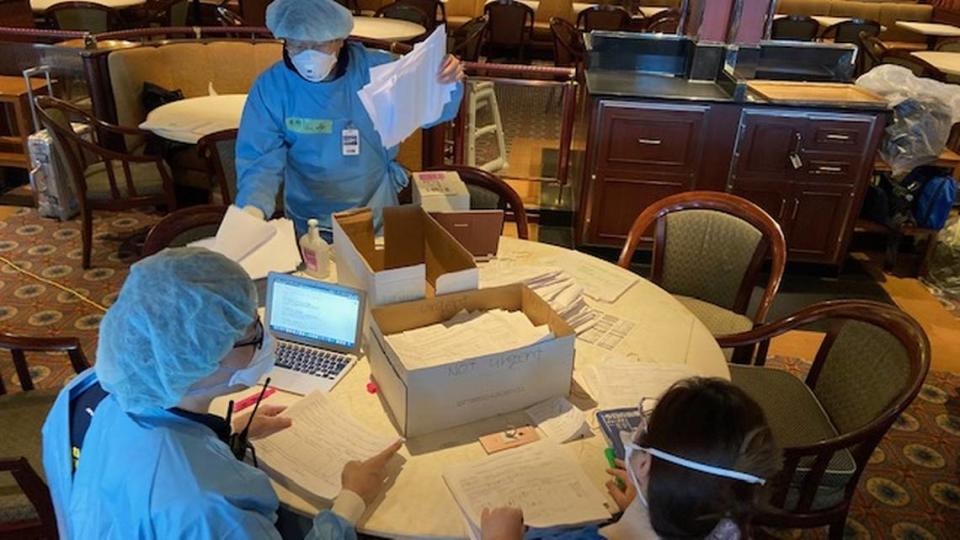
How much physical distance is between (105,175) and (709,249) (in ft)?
9.49

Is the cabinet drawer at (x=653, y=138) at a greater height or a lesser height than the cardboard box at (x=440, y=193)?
lesser

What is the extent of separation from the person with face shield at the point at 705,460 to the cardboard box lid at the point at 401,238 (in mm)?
836

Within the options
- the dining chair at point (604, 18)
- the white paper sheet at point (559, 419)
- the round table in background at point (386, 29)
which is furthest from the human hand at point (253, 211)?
the dining chair at point (604, 18)

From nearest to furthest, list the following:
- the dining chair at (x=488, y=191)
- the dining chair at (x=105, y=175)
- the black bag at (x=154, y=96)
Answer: the dining chair at (x=488, y=191) < the dining chair at (x=105, y=175) < the black bag at (x=154, y=96)

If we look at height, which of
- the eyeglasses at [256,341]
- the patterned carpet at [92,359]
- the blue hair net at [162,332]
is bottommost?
the patterned carpet at [92,359]

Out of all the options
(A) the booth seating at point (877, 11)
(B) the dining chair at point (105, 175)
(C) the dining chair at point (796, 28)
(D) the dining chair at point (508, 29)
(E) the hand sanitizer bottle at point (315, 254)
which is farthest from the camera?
(A) the booth seating at point (877, 11)

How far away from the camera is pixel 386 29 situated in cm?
569

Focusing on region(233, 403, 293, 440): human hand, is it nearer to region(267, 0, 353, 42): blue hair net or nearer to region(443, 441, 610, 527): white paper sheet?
region(443, 441, 610, 527): white paper sheet

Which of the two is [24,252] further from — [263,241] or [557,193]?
[557,193]

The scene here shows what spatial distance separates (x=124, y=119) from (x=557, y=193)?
97.0 inches

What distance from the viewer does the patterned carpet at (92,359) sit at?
2.29 meters

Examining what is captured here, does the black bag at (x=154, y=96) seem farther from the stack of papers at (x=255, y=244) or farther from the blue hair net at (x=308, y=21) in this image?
the stack of papers at (x=255, y=244)

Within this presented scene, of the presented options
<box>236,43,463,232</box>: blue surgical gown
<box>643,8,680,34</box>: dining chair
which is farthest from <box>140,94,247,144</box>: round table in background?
<box>643,8,680,34</box>: dining chair

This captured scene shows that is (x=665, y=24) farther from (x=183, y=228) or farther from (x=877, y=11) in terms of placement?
(x=183, y=228)
